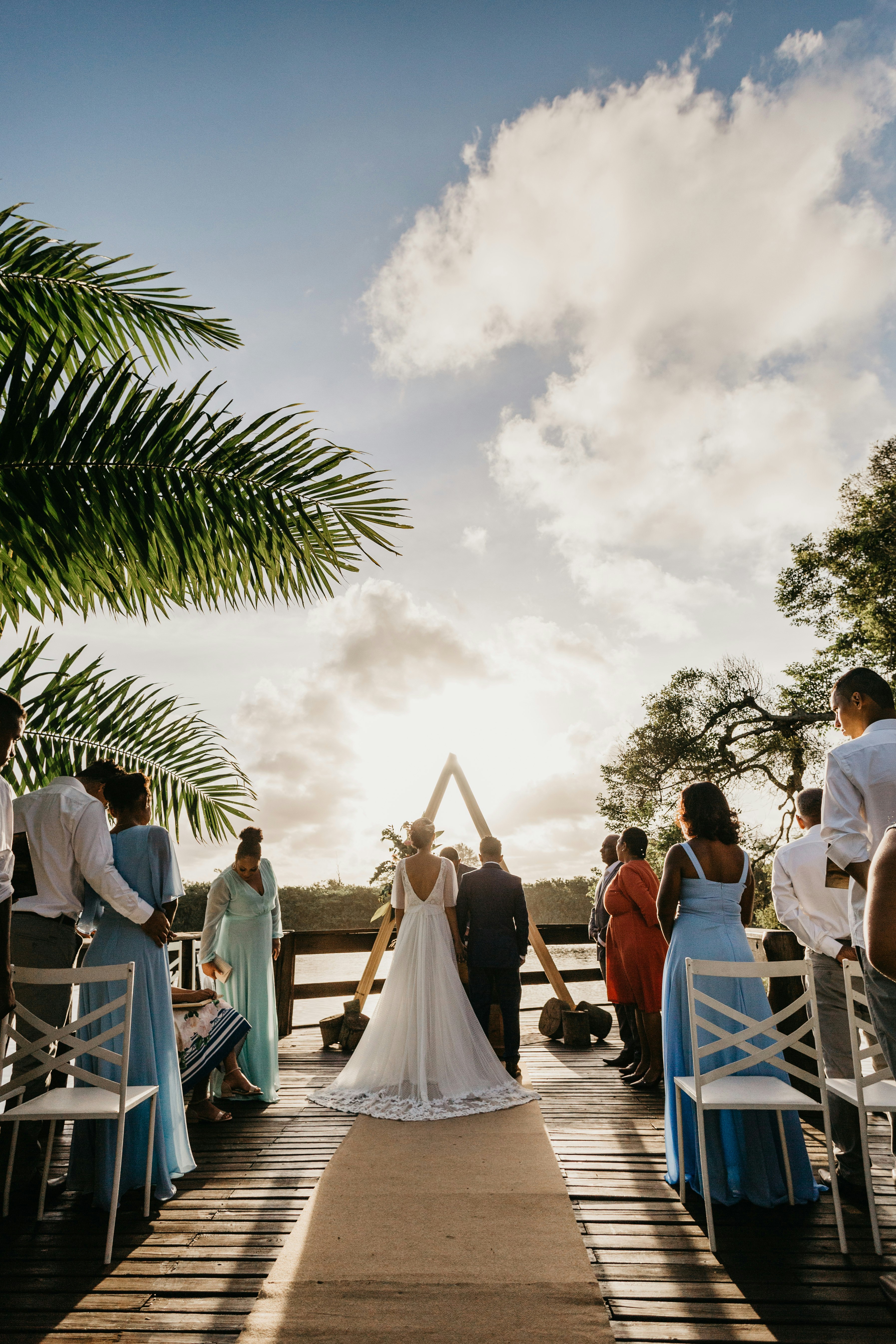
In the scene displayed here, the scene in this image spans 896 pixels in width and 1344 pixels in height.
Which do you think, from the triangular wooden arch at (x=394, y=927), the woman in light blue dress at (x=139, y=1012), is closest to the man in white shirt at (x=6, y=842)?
the woman in light blue dress at (x=139, y=1012)

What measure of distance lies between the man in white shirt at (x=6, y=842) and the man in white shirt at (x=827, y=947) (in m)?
3.33

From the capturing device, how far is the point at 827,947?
11.5 feet

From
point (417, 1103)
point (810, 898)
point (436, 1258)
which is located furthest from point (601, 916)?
point (436, 1258)

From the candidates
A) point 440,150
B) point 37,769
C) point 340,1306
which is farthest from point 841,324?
point 340,1306

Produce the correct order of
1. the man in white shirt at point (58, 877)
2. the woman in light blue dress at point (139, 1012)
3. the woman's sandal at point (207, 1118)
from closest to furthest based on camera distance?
1. the woman in light blue dress at point (139, 1012)
2. the man in white shirt at point (58, 877)
3. the woman's sandal at point (207, 1118)

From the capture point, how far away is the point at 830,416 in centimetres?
751

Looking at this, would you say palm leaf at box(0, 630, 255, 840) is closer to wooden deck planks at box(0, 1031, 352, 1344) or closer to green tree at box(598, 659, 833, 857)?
wooden deck planks at box(0, 1031, 352, 1344)

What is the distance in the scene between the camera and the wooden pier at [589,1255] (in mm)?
2188

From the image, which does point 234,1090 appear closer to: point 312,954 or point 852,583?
point 312,954

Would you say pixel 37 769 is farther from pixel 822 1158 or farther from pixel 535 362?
pixel 535 362

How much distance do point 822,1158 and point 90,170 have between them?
19.4 ft

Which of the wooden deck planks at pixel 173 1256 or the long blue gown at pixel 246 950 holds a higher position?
the long blue gown at pixel 246 950

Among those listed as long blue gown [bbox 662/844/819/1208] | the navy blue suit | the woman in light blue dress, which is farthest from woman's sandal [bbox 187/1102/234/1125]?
long blue gown [bbox 662/844/819/1208]

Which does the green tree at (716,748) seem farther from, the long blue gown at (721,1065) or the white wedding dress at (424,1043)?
the long blue gown at (721,1065)
